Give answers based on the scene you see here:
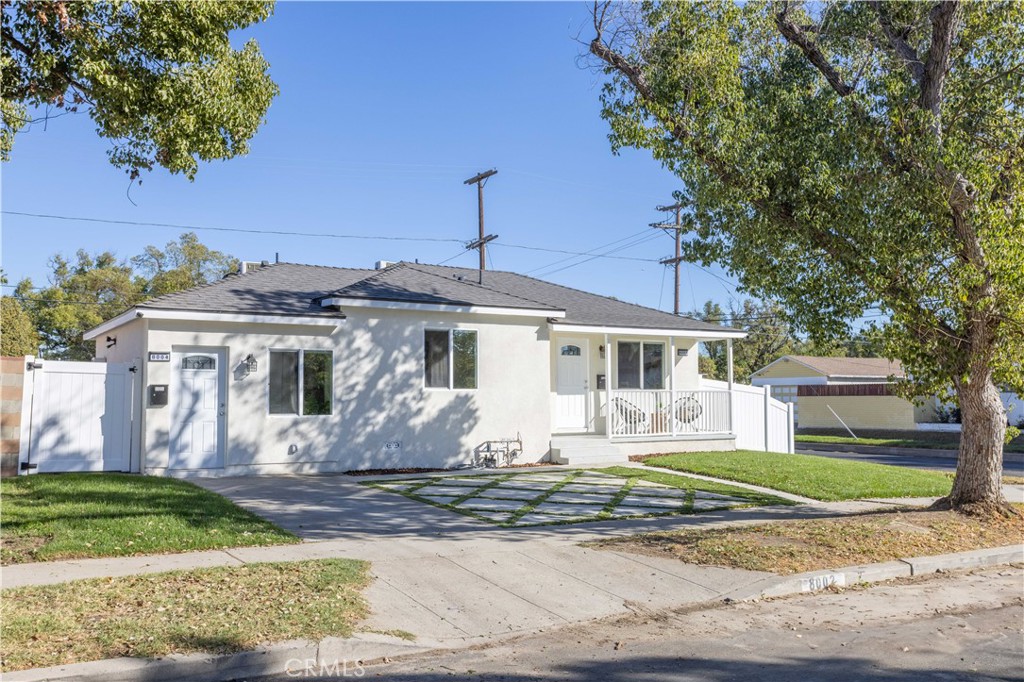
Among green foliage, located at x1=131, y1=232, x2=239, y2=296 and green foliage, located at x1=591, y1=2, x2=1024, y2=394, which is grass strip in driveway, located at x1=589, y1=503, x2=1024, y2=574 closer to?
green foliage, located at x1=591, y1=2, x2=1024, y2=394

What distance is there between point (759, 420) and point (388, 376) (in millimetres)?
10601

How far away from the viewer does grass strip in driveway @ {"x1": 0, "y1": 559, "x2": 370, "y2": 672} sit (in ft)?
17.3

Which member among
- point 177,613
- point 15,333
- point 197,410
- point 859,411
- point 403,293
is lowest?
point 177,613

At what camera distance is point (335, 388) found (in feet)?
52.0

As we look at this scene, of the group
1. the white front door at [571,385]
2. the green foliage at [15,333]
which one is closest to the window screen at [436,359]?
the white front door at [571,385]

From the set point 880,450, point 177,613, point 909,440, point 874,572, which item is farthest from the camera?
point 909,440

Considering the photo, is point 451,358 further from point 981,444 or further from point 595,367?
point 981,444

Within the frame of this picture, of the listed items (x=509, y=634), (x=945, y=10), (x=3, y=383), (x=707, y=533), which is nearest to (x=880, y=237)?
(x=945, y=10)

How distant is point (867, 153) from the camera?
10.4 meters

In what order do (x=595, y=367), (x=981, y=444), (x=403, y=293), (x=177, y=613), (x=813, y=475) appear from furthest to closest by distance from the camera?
(x=595, y=367) < (x=403, y=293) < (x=813, y=475) < (x=981, y=444) < (x=177, y=613)

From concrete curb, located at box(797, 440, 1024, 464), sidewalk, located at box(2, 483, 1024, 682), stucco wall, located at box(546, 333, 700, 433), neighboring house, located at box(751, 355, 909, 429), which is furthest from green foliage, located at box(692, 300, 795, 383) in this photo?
sidewalk, located at box(2, 483, 1024, 682)

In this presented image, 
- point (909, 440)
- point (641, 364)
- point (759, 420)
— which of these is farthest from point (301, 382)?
point (909, 440)

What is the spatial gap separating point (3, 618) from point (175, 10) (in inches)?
231

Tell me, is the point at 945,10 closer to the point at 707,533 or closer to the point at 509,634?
the point at 707,533
